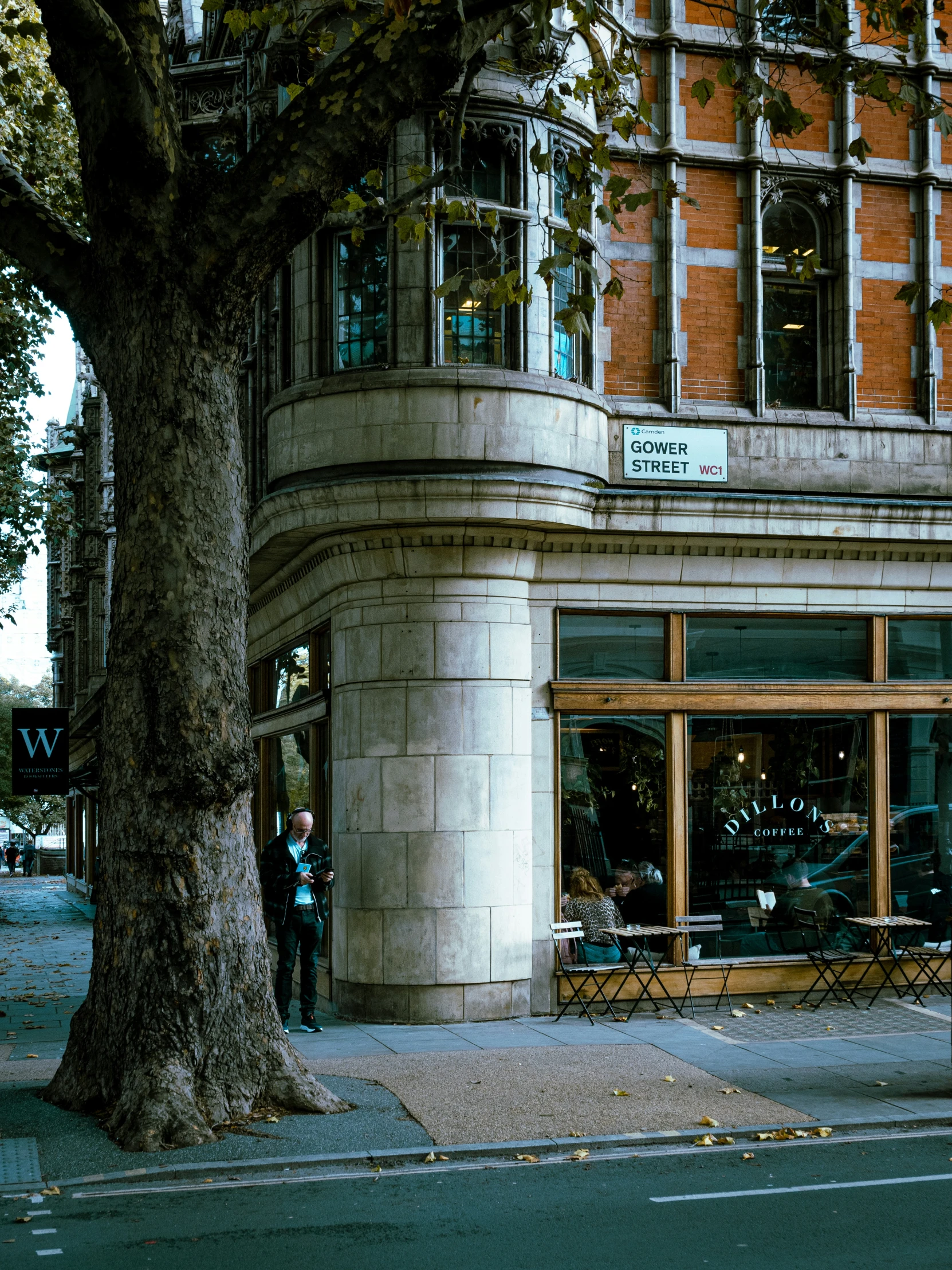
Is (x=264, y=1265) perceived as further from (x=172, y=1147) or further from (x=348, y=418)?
(x=348, y=418)

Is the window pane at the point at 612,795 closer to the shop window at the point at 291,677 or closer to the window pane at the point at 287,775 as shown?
the window pane at the point at 287,775

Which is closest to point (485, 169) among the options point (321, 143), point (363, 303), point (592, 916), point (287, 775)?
point (363, 303)

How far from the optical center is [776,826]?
1455 centimetres

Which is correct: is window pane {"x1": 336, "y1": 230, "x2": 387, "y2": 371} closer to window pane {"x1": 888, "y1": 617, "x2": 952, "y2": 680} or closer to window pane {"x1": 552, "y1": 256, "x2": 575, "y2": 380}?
window pane {"x1": 552, "y1": 256, "x2": 575, "y2": 380}

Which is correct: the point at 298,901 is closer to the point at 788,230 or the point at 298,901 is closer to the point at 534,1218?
the point at 534,1218

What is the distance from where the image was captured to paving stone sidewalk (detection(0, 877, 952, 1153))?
9.05m

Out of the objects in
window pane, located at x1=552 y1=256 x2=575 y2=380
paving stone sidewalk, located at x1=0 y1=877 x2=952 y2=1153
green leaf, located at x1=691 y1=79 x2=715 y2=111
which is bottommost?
paving stone sidewalk, located at x1=0 y1=877 x2=952 y2=1153

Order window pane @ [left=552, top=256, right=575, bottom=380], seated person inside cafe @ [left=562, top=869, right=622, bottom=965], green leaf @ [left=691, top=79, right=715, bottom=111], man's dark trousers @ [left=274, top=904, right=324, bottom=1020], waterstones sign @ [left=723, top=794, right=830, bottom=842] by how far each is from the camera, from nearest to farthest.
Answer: green leaf @ [left=691, top=79, right=715, bottom=111] < man's dark trousers @ [left=274, top=904, right=324, bottom=1020] < seated person inside cafe @ [left=562, top=869, right=622, bottom=965] < window pane @ [left=552, top=256, right=575, bottom=380] < waterstones sign @ [left=723, top=794, right=830, bottom=842]

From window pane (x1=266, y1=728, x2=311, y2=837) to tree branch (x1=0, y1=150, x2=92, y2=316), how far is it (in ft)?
23.0

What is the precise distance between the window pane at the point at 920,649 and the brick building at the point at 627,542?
4cm

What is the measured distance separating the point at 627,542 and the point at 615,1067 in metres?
5.43

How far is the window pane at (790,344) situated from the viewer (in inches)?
596

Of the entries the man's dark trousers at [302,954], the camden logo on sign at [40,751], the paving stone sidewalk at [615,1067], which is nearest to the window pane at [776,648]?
the paving stone sidewalk at [615,1067]

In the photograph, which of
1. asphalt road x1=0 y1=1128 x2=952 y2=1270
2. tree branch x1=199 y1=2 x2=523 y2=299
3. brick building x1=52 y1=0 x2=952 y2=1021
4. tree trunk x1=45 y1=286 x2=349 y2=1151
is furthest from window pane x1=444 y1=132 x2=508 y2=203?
asphalt road x1=0 y1=1128 x2=952 y2=1270
